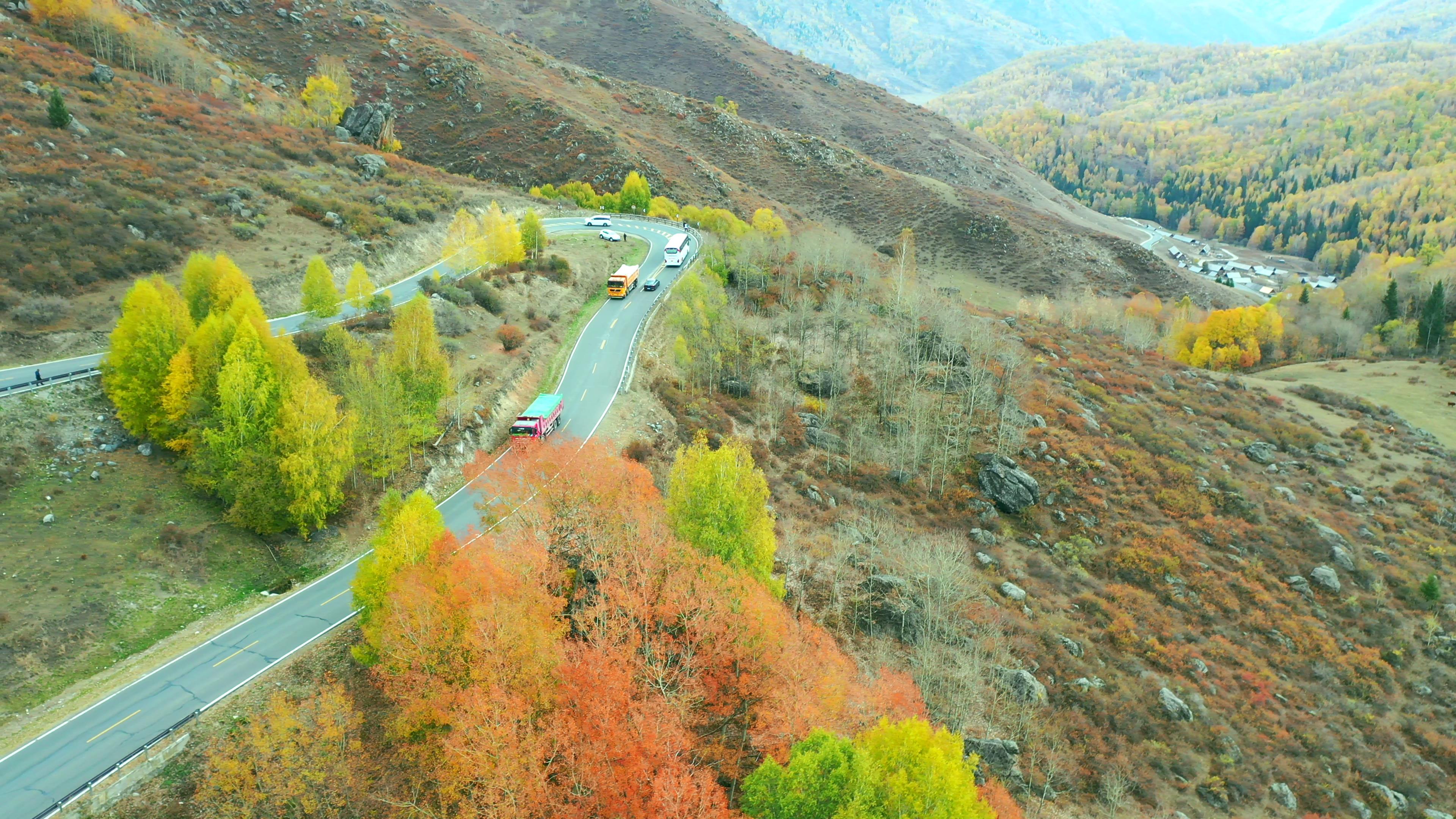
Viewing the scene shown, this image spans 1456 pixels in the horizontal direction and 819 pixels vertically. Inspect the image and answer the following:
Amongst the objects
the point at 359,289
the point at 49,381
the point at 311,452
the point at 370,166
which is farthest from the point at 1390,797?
the point at 370,166

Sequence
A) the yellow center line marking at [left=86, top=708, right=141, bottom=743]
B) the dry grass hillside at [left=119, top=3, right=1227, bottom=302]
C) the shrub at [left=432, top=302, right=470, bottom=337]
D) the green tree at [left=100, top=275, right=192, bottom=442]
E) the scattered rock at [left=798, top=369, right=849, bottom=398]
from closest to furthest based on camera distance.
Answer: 1. the yellow center line marking at [left=86, top=708, right=141, bottom=743]
2. the green tree at [left=100, top=275, right=192, bottom=442]
3. the shrub at [left=432, top=302, right=470, bottom=337]
4. the scattered rock at [left=798, top=369, right=849, bottom=398]
5. the dry grass hillside at [left=119, top=3, right=1227, bottom=302]

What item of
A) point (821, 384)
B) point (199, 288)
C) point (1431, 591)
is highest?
point (199, 288)

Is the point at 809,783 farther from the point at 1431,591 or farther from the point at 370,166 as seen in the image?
the point at 370,166

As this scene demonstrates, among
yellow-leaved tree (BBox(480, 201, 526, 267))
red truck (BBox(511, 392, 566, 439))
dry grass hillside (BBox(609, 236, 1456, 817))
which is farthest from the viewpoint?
yellow-leaved tree (BBox(480, 201, 526, 267))

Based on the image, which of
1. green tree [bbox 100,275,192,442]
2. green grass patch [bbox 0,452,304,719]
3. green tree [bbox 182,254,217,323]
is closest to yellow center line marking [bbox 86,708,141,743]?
green grass patch [bbox 0,452,304,719]

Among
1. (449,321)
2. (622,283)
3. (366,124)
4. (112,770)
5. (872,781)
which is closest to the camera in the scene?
(872,781)

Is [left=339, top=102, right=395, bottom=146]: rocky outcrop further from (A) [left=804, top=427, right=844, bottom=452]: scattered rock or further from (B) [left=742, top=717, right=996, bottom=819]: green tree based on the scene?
(B) [left=742, top=717, right=996, bottom=819]: green tree

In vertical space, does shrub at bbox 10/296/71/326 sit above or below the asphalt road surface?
above

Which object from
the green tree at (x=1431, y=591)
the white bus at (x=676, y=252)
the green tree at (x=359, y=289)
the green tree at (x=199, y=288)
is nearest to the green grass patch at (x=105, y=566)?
the green tree at (x=199, y=288)
